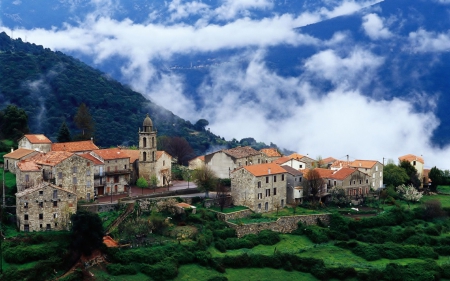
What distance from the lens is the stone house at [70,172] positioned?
2365 inches

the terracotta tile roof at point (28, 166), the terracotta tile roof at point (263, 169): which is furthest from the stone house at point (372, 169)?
the terracotta tile roof at point (28, 166)

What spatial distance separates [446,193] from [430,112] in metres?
56.2

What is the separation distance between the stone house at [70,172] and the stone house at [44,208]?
460 cm

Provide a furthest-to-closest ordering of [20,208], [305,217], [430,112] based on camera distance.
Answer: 1. [430,112]
2. [305,217]
3. [20,208]

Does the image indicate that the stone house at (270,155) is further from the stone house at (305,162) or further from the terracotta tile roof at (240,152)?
the terracotta tile roof at (240,152)

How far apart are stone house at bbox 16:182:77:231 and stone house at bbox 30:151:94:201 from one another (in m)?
4.60

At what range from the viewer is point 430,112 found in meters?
139

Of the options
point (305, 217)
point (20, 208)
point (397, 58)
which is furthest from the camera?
point (397, 58)

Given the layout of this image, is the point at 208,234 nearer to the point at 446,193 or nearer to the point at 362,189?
the point at 362,189

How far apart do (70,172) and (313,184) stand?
27.4m

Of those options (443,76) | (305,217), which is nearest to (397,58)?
(443,76)

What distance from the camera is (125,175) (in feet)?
227

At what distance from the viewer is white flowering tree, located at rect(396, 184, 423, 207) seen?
256ft

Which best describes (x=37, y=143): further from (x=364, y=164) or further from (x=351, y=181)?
(x=364, y=164)
